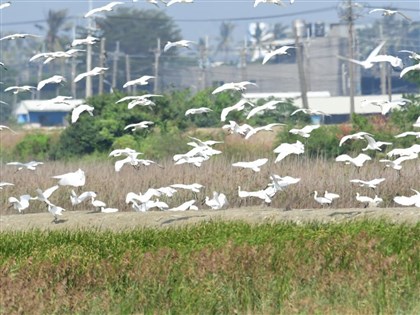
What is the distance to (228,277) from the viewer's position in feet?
40.7

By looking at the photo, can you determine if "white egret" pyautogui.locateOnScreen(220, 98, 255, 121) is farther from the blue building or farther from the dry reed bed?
the blue building

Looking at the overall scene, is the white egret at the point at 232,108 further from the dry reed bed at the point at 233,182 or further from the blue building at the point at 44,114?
the blue building at the point at 44,114

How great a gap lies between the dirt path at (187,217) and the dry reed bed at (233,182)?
200cm

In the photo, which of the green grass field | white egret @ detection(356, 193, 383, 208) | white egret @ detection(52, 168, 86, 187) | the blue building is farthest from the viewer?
the blue building

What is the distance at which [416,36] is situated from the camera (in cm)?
17275

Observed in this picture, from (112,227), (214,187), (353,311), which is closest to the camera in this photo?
(353,311)

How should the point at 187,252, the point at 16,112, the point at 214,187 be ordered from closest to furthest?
the point at 187,252 < the point at 214,187 < the point at 16,112

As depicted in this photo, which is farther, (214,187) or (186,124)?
(186,124)

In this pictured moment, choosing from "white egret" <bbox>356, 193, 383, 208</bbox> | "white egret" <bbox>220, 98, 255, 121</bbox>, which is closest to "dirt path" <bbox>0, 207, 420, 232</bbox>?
"white egret" <bbox>356, 193, 383, 208</bbox>

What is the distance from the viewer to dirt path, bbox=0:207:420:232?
17906mm

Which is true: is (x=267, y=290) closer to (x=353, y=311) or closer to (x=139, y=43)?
(x=353, y=311)

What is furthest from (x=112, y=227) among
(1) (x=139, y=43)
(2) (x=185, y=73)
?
(2) (x=185, y=73)

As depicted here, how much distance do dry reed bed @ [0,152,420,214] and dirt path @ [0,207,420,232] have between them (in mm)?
2001

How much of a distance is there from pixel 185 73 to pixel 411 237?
12311 centimetres
